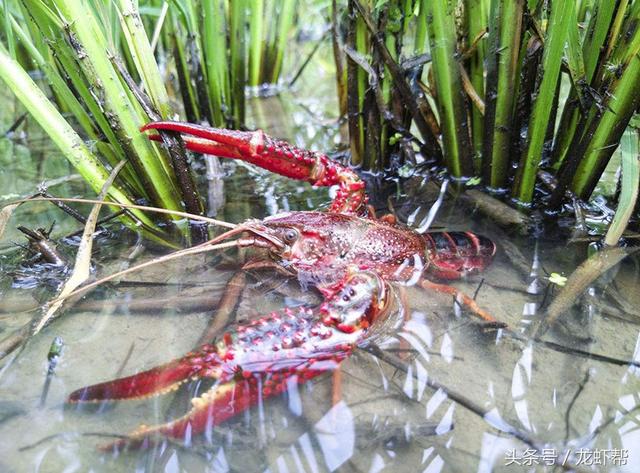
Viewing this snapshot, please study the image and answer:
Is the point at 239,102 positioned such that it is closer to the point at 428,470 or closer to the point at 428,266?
the point at 428,266

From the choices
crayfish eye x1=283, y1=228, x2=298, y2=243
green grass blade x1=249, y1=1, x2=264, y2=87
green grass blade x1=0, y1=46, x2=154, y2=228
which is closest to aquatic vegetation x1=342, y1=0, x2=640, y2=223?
crayfish eye x1=283, y1=228, x2=298, y2=243

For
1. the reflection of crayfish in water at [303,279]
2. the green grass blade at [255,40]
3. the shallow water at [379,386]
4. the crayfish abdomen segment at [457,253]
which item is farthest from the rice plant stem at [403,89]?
the green grass blade at [255,40]

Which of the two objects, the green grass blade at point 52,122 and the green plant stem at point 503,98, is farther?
the green plant stem at point 503,98

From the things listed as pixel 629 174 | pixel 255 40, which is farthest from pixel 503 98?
pixel 255 40

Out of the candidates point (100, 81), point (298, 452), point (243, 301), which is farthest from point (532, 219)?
point (100, 81)

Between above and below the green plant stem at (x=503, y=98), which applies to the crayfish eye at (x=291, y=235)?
below

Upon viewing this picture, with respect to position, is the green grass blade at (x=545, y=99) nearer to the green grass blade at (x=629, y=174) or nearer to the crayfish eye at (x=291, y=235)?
the green grass blade at (x=629, y=174)
